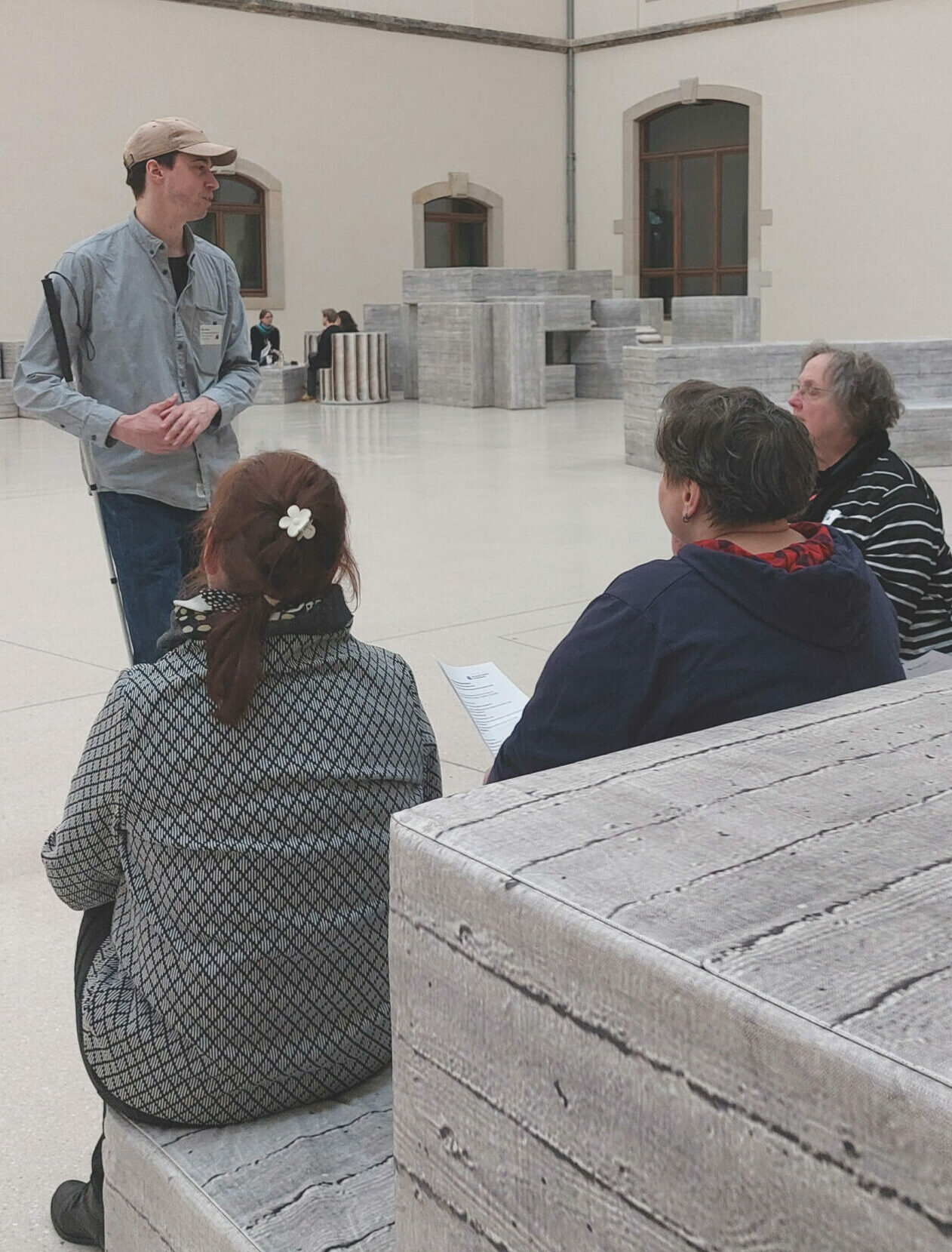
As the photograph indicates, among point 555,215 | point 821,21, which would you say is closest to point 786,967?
point 821,21

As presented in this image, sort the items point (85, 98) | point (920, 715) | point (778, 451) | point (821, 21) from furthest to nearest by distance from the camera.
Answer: point (821, 21)
point (85, 98)
point (778, 451)
point (920, 715)

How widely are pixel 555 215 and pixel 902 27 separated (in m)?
6.53

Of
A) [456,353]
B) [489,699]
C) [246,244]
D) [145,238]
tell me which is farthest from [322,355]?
[489,699]

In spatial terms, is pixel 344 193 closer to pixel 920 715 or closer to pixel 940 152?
pixel 940 152

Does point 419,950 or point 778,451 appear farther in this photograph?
point 778,451

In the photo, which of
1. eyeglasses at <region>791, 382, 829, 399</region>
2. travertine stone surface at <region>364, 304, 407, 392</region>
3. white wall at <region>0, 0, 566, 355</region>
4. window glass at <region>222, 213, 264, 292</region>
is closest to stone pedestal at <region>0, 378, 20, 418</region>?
white wall at <region>0, 0, 566, 355</region>

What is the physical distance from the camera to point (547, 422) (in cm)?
1564

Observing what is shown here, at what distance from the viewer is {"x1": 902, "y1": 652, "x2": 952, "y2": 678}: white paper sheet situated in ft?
10.7

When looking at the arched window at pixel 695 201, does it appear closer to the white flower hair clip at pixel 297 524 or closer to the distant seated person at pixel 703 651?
the distant seated person at pixel 703 651

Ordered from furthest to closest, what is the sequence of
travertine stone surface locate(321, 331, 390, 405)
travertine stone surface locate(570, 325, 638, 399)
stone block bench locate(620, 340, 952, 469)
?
travertine stone surface locate(570, 325, 638, 399), travertine stone surface locate(321, 331, 390, 405), stone block bench locate(620, 340, 952, 469)

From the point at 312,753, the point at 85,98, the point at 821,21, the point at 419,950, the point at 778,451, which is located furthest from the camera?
the point at 821,21

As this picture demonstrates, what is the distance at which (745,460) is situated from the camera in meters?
2.23

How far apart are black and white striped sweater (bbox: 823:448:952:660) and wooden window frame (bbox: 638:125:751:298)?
20.9 metres

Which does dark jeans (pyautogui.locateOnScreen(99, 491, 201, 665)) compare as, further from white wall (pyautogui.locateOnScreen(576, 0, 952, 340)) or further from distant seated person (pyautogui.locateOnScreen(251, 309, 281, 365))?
white wall (pyautogui.locateOnScreen(576, 0, 952, 340))
